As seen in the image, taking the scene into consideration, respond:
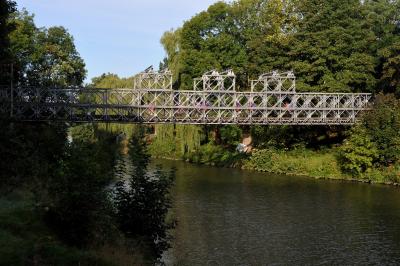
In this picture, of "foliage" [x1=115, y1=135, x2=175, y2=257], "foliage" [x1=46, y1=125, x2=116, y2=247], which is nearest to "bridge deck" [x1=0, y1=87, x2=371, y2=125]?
"foliage" [x1=115, y1=135, x2=175, y2=257]

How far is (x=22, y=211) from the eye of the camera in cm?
1883

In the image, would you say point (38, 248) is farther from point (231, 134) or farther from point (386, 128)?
point (231, 134)

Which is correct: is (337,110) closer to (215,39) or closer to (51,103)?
(215,39)

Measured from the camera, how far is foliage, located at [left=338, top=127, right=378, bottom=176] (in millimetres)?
47594

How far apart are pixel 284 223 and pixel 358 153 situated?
66.6 feet

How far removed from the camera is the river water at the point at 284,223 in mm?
24047

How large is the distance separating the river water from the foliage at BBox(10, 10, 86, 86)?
2781 centimetres

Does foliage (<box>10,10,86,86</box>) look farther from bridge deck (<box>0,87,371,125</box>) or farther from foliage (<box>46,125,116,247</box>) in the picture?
foliage (<box>46,125,116,247</box>)

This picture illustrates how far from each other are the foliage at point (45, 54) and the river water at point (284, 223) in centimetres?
2781

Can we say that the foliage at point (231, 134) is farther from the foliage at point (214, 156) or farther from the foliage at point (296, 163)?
the foliage at point (296, 163)

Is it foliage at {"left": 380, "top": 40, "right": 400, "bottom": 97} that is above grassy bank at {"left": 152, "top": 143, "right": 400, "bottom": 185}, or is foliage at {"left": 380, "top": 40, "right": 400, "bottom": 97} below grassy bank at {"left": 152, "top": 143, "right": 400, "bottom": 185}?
above

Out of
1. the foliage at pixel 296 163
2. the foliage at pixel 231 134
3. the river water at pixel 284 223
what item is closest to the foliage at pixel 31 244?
the river water at pixel 284 223

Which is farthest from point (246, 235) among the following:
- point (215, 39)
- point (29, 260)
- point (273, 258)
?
point (215, 39)

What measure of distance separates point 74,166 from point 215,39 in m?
52.2
